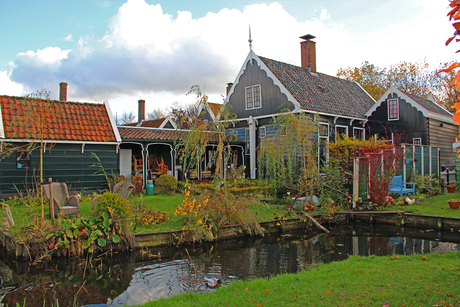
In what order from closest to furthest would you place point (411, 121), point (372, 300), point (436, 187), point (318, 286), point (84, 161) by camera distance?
1. point (372, 300)
2. point (318, 286)
3. point (84, 161)
4. point (436, 187)
5. point (411, 121)


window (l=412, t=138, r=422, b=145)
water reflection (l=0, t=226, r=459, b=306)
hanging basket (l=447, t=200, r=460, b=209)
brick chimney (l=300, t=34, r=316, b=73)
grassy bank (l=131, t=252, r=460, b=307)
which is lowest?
water reflection (l=0, t=226, r=459, b=306)

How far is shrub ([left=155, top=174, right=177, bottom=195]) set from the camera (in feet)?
51.4

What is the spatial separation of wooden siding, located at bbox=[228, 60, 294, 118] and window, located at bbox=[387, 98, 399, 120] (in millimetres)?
6706

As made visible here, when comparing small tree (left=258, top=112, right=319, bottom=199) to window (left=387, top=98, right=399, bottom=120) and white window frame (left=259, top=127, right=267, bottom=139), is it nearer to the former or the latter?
white window frame (left=259, top=127, right=267, bottom=139)

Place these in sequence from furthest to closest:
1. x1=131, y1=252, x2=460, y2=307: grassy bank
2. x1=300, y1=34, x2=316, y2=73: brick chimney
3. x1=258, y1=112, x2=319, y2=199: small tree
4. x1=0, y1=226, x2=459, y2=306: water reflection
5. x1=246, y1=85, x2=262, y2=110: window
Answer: x1=300, y1=34, x2=316, y2=73: brick chimney, x1=246, y1=85, x2=262, y2=110: window, x1=258, y1=112, x2=319, y2=199: small tree, x1=0, y1=226, x2=459, y2=306: water reflection, x1=131, y1=252, x2=460, y2=307: grassy bank

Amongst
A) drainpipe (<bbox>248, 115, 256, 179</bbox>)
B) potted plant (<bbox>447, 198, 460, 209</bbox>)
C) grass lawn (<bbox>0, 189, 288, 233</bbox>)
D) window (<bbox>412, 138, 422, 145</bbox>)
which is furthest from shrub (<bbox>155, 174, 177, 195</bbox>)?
window (<bbox>412, 138, 422, 145</bbox>)

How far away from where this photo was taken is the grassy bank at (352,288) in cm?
449

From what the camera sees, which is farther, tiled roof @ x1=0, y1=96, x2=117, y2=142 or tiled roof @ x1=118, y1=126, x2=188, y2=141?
tiled roof @ x1=118, y1=126, x2=188, y2=141

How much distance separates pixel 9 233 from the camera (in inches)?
311

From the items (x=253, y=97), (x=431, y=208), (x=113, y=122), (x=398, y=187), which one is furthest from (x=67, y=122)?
(x=431, y=208)

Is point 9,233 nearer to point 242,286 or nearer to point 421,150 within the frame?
point 242,286

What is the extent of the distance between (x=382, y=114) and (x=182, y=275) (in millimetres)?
17433

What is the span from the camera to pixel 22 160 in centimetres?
1295

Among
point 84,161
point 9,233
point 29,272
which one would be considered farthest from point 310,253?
point 84,161
